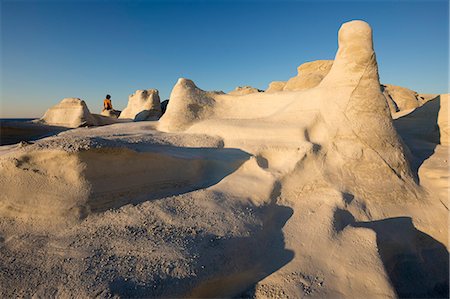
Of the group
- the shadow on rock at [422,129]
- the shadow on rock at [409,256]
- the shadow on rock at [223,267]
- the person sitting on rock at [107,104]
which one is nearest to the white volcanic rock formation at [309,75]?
the shadow on rock at [422,129]

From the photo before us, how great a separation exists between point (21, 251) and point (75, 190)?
532 millimetres

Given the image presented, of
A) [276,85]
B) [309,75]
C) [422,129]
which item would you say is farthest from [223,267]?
[276,85]

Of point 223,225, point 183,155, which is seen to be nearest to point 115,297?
point 223,225

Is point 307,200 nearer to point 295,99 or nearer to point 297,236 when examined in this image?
point 297,236

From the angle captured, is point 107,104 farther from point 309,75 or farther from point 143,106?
point 309,75

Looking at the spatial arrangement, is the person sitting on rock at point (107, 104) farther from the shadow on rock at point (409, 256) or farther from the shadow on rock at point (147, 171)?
the shadow on rock at point (409, 256)

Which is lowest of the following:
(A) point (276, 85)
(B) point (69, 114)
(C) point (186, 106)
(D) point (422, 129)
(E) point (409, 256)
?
(E) point (409, 256)

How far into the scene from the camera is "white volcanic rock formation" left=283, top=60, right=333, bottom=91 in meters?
10.4

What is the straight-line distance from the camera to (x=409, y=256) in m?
2.71

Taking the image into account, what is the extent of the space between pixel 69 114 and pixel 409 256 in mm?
11091

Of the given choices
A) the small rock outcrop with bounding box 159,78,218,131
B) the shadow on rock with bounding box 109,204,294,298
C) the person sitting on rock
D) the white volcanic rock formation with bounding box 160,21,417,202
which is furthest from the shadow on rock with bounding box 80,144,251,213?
the person sitting on rock

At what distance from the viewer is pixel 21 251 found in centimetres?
160

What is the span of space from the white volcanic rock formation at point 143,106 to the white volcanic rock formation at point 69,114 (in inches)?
105

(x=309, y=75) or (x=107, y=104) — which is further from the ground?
(x=309, y=75)
